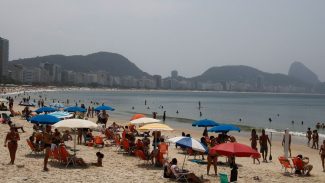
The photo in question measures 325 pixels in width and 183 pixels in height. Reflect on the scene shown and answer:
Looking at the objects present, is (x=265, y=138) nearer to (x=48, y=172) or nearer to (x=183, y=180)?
(x=183, y=180)

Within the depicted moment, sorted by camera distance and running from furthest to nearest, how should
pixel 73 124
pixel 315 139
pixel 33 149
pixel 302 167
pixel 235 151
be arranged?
1. pixel 315 139
2. pixel 33 149
3. pixel 302 167
4. pixel 73 124
5. pixel 235 151

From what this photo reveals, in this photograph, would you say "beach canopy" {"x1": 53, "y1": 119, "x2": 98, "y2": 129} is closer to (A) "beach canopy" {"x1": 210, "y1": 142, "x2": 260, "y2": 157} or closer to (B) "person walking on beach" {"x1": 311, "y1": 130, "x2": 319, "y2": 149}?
(A) "beach canopy" {"x1": 210, "y1": 142, "x2": 260, "y2": 157}

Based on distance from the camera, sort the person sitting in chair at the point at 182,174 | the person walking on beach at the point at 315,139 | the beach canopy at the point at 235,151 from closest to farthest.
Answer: the beach canopy at the point at 235,151 < the person sitting in chair at the point at 182,174 < the person walking on beach at the point at 315,139

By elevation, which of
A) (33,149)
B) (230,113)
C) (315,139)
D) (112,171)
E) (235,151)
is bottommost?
(230,113)

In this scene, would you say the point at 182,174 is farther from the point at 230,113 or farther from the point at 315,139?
the point at 230,113

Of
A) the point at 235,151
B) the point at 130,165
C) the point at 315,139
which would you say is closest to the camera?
the point at 235,151

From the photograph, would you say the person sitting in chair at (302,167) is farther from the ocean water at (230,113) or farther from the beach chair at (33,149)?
the ocean water at (230,113)

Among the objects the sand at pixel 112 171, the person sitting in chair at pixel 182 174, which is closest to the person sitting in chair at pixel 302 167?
the sand at pixel 112 171

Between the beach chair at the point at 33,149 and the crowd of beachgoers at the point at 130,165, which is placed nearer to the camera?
the crowd of beachgoers at the point at 130,165

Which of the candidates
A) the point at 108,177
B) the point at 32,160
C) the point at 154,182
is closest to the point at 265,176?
the point at 154,182

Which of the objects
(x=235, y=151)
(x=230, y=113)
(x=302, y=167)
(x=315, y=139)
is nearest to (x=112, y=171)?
(x=235, y=151)

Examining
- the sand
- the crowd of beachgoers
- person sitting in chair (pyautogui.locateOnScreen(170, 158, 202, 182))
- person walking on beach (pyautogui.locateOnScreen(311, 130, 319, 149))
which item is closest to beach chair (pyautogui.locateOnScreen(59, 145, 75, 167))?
the crowd of beachgoers

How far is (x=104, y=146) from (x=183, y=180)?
7280 mm

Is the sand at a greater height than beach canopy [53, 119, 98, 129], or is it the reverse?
beach canopy [53, 119, 98, 129]
